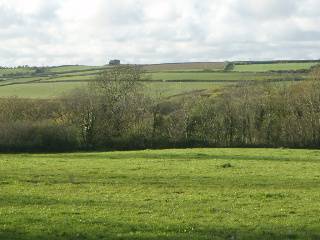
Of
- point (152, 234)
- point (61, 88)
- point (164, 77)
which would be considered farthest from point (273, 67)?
point (152, 234)

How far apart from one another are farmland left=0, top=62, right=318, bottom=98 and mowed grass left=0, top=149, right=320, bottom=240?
47.7 m

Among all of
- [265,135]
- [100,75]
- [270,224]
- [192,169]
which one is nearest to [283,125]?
[265,135]

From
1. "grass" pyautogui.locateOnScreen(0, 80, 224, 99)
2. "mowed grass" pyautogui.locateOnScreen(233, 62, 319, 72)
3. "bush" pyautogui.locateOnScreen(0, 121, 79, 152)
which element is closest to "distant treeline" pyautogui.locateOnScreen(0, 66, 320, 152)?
"bush" pyautogui.locateOnScreen(0, 121, 79, 152)

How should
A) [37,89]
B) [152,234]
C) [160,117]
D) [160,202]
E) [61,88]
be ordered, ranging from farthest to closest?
[37,89]
[61,88]
[160,117]
[160,202]
[152,234]

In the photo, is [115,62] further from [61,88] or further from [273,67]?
[273,67]

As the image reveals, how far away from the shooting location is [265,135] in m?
70.2

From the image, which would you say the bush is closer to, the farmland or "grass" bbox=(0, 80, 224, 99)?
the farmland

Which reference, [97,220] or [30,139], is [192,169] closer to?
[97,220]

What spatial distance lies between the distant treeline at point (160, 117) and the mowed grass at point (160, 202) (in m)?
30.7

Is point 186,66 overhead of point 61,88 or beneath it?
overhead

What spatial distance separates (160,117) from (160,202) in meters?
52.6

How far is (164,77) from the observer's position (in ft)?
357

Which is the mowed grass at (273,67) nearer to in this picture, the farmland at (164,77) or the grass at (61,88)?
the farmland at (164,77)

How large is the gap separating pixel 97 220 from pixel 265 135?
185 ft
